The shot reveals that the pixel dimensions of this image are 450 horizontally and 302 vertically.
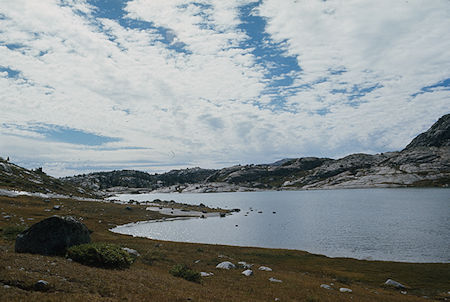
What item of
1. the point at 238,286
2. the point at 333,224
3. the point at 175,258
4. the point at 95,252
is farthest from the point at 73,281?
the point at 333,224

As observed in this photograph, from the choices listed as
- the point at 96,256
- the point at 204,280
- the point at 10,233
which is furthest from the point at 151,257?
the point at 10,233

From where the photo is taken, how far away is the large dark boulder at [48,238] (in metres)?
27.0

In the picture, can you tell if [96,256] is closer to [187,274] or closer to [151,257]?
[187,274]

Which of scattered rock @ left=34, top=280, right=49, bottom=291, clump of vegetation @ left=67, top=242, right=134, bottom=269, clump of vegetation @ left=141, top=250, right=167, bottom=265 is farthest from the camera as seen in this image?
clump of vegetation @ left=141, top=250, right=167, bottom=265

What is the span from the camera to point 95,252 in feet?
87.0

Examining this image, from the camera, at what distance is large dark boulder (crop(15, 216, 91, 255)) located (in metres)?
27.0

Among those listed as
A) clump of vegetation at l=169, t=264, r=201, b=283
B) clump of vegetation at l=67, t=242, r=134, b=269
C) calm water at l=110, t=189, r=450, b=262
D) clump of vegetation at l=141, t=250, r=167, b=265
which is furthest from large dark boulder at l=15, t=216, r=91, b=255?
calm water at l=110, t=189, r=450, b=262

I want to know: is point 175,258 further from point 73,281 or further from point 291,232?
point 291,232

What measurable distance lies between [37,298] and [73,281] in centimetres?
421

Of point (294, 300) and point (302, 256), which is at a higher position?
point (294, 300)

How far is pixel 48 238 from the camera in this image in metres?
27.5

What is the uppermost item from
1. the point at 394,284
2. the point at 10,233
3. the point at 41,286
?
the point at 41,286

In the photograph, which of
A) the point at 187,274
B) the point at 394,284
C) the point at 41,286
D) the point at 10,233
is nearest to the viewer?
the point at 41,286

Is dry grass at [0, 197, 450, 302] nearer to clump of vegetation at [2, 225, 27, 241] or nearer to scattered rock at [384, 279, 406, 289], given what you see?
scattered rock at [384, 279, 406, 289]
